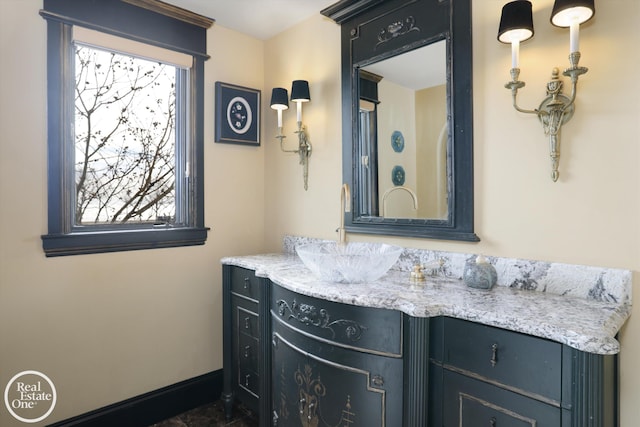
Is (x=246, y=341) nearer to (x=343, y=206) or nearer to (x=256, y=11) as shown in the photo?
(x=343, y=206)

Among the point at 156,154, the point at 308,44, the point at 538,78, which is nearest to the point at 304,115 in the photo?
the point at 308,44

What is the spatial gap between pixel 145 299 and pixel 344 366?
1.38 m

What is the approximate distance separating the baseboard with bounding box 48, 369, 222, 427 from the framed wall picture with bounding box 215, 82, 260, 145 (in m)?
1.57

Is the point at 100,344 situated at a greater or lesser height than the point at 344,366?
lesser

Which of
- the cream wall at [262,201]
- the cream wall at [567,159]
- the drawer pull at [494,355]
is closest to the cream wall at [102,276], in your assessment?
the cream wall at [262,201]

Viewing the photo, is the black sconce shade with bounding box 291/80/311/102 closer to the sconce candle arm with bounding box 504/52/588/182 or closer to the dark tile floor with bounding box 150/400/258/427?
the sconce candle arm with bounding box 504/52/588/182

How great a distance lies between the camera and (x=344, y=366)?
142 cm

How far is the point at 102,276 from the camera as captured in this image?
6.79 ft

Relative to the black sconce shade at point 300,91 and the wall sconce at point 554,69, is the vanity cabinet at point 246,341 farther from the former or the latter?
the wall sconce at point 554,69

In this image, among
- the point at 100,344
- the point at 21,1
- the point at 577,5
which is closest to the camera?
the point at 577,5

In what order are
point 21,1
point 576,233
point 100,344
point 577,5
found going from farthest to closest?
point 100,344 < point 21,1 < point 576,233 < point 577,5

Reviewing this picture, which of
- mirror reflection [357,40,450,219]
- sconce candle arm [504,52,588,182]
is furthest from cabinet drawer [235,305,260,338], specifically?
sconce candle arm [504,52,588,182]

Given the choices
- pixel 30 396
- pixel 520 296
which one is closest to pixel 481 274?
pixel 520 296

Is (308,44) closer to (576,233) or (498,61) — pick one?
(498,61)
